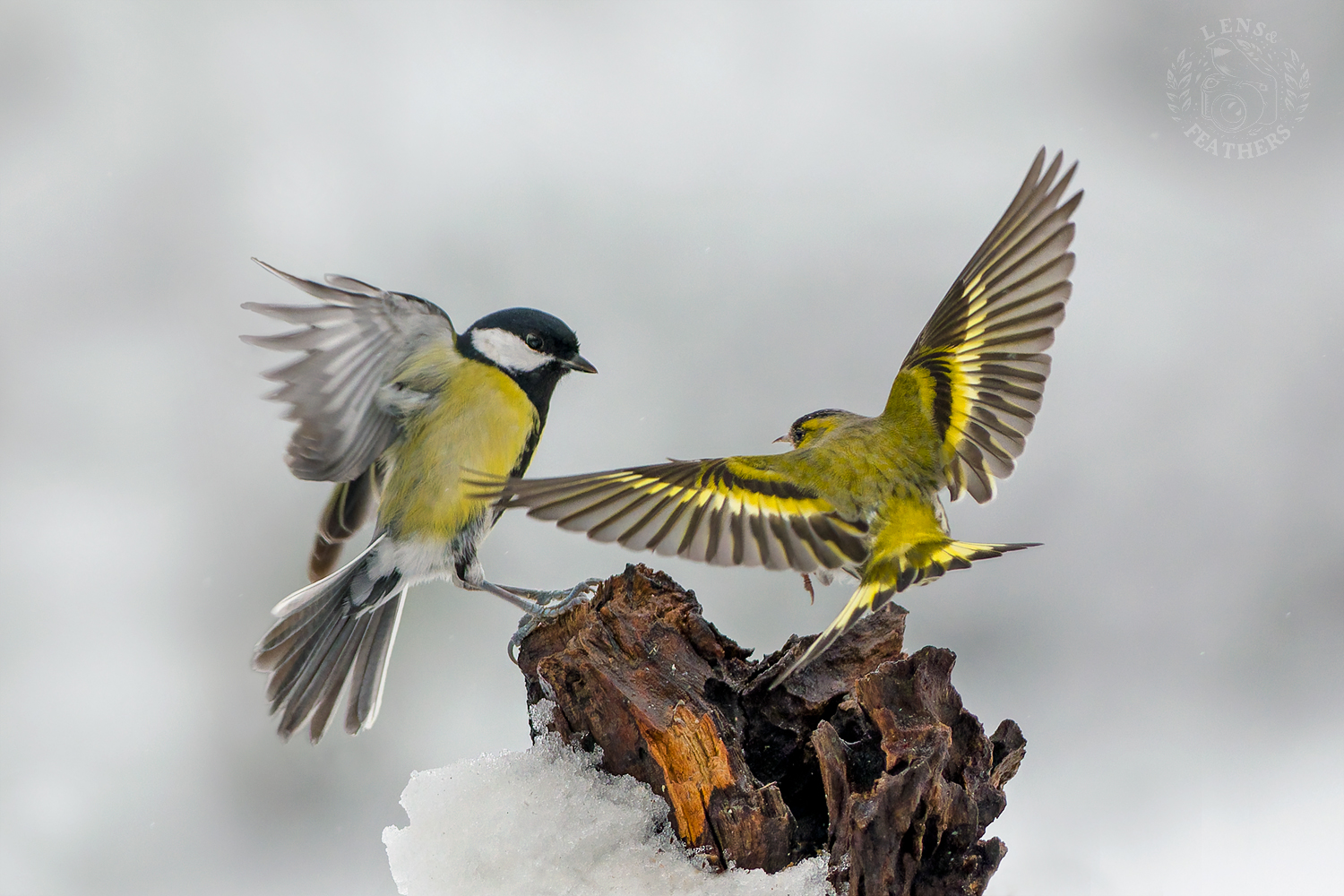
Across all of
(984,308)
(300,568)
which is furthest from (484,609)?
(984,308)

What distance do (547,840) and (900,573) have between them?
82cm

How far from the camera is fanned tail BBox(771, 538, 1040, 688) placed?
200 cm

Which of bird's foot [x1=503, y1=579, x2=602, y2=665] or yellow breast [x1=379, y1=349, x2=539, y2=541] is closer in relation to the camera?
bird's foot [x1=503, y1=579, x2=602, y2=665]

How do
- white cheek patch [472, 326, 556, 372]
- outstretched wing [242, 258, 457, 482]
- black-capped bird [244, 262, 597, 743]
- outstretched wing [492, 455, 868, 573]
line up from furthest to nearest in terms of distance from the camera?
white cheek patch [472, 326, 556, 372], black-capped bird [244, 262, 597, 743], outstretched wing [242, 258, 457, 482], outstretched wing [492, 455, 868, 573]

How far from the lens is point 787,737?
2.04m

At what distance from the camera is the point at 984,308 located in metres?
2.81

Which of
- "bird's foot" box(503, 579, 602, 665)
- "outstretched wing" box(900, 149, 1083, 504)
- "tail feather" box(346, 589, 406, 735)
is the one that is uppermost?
"outstretched wing" box(900, 149, 1083, 504)

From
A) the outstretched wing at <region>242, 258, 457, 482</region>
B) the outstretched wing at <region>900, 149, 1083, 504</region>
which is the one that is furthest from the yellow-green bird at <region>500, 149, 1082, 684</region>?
the outstretched wing at <region>242, 258, 457, 482</region>

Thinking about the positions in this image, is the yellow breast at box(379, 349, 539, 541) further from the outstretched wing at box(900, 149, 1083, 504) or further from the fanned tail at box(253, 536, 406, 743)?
the outstretched wing at box(900, 149, 1083, 504)

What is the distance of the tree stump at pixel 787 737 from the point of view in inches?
69.6

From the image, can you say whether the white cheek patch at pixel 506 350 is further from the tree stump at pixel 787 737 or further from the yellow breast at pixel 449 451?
the tree stump at pixel 787 737

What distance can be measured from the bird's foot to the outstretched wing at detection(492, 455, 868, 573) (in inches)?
13.2

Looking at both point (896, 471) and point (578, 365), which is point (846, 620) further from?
point (578, 365)

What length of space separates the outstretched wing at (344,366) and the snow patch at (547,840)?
964 mm
